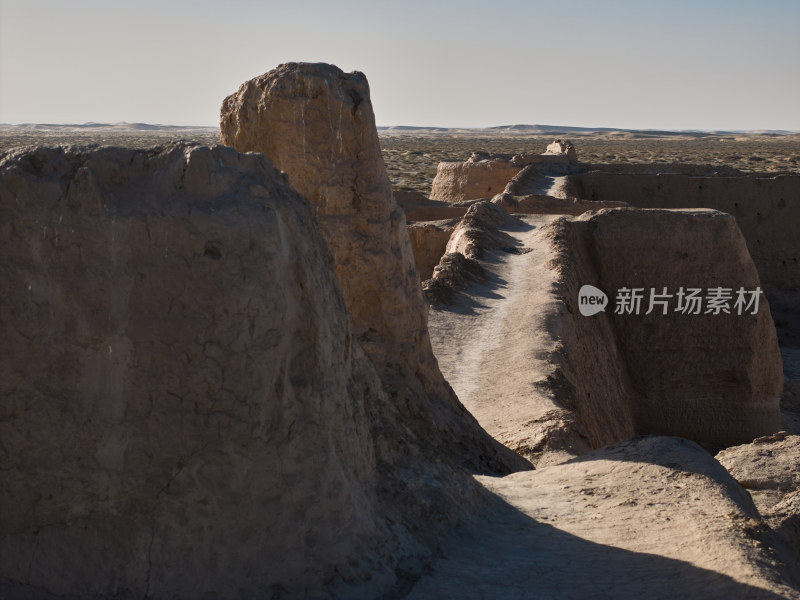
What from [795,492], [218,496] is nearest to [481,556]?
[218,496]

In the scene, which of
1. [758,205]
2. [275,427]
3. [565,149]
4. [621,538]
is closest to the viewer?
[275,427]

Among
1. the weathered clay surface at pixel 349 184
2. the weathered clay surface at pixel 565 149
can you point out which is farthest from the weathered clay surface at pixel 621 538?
the weathered clay surface at pixel 565 149

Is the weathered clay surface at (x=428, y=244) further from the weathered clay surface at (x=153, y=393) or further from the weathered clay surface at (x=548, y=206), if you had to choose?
the weathered clay surface at (x=153, y=393)

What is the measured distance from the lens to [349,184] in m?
6.34

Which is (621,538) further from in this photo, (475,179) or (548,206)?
(475,179)

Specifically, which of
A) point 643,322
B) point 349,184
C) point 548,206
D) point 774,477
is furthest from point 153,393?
point 548,206

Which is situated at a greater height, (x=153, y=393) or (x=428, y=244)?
(x=153, y=393)

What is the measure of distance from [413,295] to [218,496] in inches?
129

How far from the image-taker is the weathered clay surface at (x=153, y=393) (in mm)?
3537

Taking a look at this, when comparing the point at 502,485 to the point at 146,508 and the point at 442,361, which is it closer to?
the point at 146,508

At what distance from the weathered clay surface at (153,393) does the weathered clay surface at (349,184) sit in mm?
2450

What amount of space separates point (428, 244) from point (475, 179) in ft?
33.6

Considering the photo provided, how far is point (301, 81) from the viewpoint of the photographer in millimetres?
6266

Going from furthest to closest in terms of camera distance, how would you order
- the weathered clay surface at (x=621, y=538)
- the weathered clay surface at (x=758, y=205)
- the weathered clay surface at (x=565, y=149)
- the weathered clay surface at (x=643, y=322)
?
the weathered clay surface at (x=565, y=149), the weathered clay surface at (x=758, y=205), the weathered clay surface at (x=643, y=322), the weathered clay surface at (x=621, y=538)
